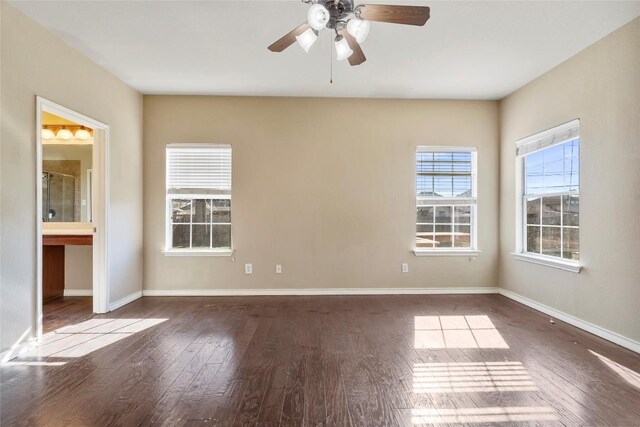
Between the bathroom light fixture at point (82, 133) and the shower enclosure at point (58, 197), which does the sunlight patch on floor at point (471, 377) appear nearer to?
the shower enclosure at point (58, 197)

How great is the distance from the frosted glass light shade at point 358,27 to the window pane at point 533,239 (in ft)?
11.4

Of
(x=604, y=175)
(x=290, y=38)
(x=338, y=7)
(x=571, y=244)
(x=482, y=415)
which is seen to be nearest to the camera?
(x=482, y=415)

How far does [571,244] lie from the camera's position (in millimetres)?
3684

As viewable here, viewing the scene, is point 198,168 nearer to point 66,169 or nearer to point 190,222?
point 190,222

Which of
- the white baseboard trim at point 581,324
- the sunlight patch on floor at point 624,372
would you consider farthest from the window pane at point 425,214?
the sunlight patch on floor at point 624,372

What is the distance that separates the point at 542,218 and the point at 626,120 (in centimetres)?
148

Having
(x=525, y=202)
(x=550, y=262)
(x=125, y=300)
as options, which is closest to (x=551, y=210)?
(x=525, y=202)

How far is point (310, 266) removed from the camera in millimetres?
4801

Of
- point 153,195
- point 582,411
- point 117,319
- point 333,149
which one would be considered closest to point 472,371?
point 582,411

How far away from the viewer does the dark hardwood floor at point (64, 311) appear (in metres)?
3.54

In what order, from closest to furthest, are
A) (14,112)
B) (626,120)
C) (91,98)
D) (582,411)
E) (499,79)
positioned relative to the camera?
(582,411) < (14,112) < (626,120) < (91,98) < (499,79)

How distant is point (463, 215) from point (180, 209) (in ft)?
13.6

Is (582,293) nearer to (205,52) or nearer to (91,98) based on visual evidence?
(205,52)

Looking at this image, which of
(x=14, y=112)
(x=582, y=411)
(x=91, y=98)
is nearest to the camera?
(x=582, y=411)
